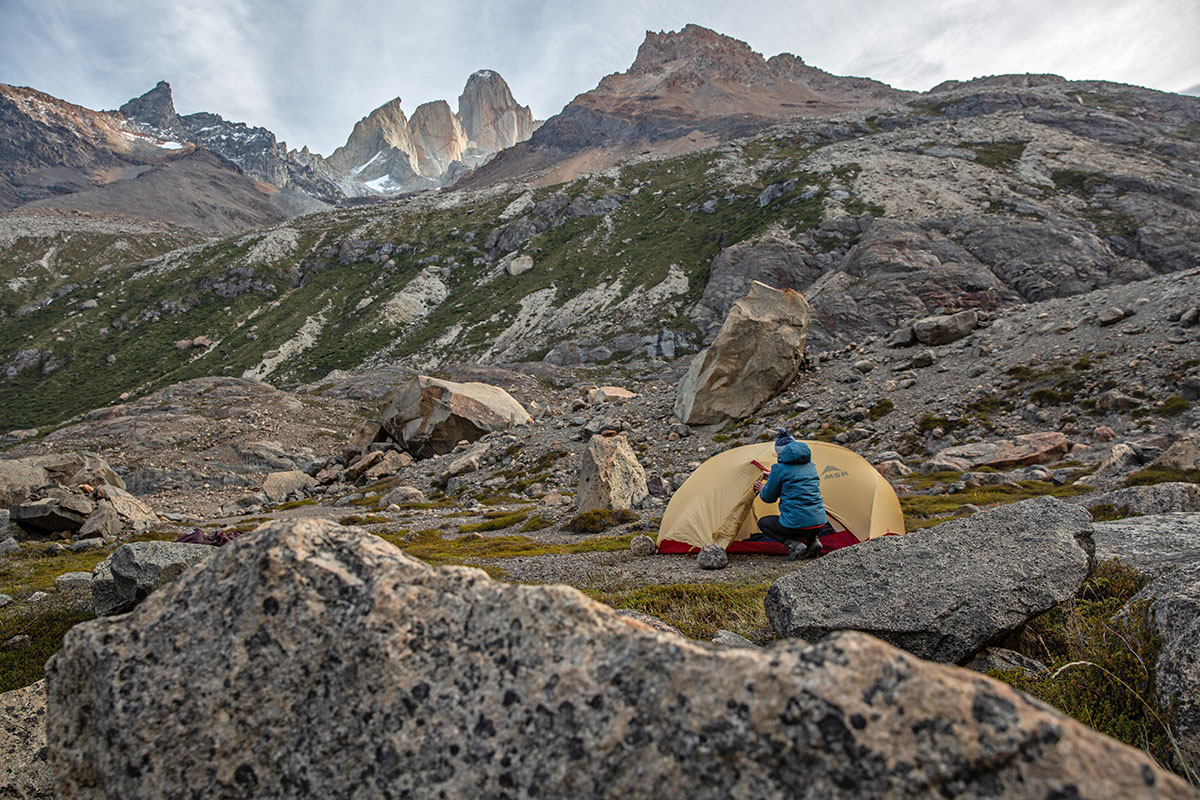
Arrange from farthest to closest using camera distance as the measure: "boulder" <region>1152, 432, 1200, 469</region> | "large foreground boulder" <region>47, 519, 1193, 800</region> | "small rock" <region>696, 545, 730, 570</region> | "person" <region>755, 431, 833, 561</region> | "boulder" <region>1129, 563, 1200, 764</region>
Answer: "boulder" <region>1152, 432, 1200, 469</region>, "small rock" <region>696, 545, 730, 570</region>, "person" <region>755, 431, 833, 561</region>, "boulder" <region>1129, 563, 1200, 764</region>, "large foreground boulder" <region>47, 519, 1193, 800</region>

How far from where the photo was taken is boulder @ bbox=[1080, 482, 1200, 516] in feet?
39.1

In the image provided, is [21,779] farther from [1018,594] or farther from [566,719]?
[1018,594]

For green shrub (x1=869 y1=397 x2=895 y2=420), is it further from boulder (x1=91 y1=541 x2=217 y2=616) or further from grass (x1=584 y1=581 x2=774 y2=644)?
boulder (x1=91 y1=541 x2=217 y2=616)

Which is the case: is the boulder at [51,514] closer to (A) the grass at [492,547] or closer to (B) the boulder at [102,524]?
(B) the boulder at [102,524]

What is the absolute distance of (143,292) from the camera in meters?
154

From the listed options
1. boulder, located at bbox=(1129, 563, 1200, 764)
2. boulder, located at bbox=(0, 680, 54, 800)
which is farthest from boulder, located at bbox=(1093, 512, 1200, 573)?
boulder, located at bbox=(0, 680, 54, 800)

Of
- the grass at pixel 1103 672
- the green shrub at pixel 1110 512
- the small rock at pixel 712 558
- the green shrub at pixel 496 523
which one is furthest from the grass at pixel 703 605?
the green shrub at pixel 496 523

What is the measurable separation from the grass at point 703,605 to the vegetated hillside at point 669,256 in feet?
180

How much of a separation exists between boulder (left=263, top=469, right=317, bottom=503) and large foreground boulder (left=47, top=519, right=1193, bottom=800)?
1814 inches

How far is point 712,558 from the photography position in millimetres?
14430

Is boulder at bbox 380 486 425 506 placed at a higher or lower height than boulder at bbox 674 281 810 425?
lower

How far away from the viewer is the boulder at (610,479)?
2402 cm

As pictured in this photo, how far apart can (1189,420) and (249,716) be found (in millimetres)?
31138

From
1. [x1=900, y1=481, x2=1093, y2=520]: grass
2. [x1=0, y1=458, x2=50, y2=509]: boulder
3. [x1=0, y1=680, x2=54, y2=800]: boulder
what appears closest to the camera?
[x1=0, y1=680, x2=54, y2=800]: boulder
